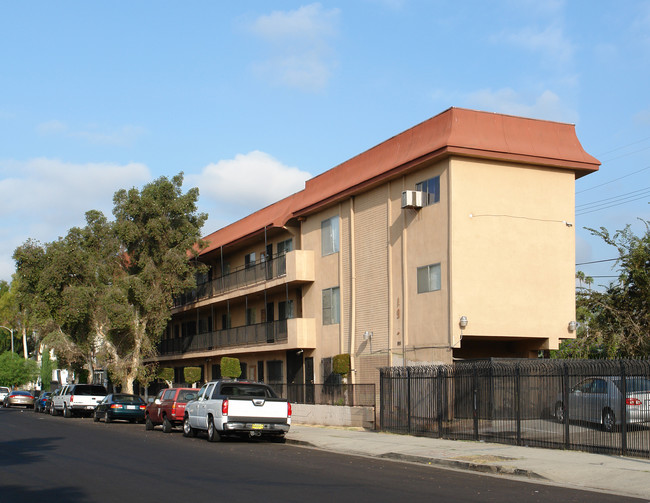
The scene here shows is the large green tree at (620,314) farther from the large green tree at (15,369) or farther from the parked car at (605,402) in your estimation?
the large green tree at (15,369)

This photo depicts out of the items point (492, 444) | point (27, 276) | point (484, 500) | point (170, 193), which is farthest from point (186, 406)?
point (27, 276)

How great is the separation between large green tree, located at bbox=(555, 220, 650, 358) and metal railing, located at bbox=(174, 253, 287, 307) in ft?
42.2

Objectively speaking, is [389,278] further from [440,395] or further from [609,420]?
[609,420]

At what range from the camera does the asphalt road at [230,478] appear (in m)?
11.7

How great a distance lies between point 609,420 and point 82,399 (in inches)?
1190

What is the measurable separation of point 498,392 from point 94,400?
86.9 feet

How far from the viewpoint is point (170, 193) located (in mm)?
43438

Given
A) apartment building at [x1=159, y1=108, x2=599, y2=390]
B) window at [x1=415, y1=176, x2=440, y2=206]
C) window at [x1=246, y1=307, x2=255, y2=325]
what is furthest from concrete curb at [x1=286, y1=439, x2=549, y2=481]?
window at [x1=246, y1=307, x2=255, y2=325]

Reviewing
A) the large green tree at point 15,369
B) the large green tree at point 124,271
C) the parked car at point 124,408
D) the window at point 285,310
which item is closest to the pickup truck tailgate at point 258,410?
the parked car at point 124,408

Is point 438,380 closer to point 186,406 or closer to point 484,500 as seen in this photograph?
point 186,406

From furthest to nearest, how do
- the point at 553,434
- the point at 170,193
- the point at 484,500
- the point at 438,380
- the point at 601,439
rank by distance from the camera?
the point at 170,193, the point at 438,380, the point at 553,434, the point at 601,439, the point at 484,500

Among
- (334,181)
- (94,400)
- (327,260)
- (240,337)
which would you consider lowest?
(94,400)

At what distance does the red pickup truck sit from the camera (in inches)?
1065

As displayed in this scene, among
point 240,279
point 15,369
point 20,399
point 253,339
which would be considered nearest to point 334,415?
point 253,339
